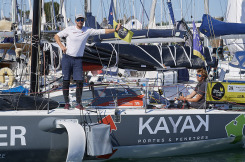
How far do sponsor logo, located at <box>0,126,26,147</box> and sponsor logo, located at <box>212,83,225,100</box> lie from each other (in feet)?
10.7

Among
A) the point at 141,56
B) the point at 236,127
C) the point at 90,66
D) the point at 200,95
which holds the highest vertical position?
the point at 141,56

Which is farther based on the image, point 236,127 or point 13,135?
point 236,127

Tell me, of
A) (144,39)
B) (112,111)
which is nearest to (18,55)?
(144,39)

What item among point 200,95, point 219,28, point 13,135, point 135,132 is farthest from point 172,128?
point 219,28

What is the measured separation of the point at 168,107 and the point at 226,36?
9.08 ft

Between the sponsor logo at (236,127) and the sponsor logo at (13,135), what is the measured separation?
3.37 m

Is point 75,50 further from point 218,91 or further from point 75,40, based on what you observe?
point 218,91

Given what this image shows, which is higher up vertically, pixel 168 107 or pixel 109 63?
pixel 109 63

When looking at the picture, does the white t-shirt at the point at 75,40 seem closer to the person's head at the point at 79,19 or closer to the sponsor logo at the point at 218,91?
the person's head at the point at 79,19

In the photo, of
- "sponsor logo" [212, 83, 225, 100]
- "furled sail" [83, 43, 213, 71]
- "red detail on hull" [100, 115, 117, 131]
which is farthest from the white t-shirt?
"sponsor logo" [212, 83, 225, 100]

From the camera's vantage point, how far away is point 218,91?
7.47 m

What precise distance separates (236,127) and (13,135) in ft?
12.1

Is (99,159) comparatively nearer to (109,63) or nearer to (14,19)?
(109,63)

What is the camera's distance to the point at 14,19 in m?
22.2
